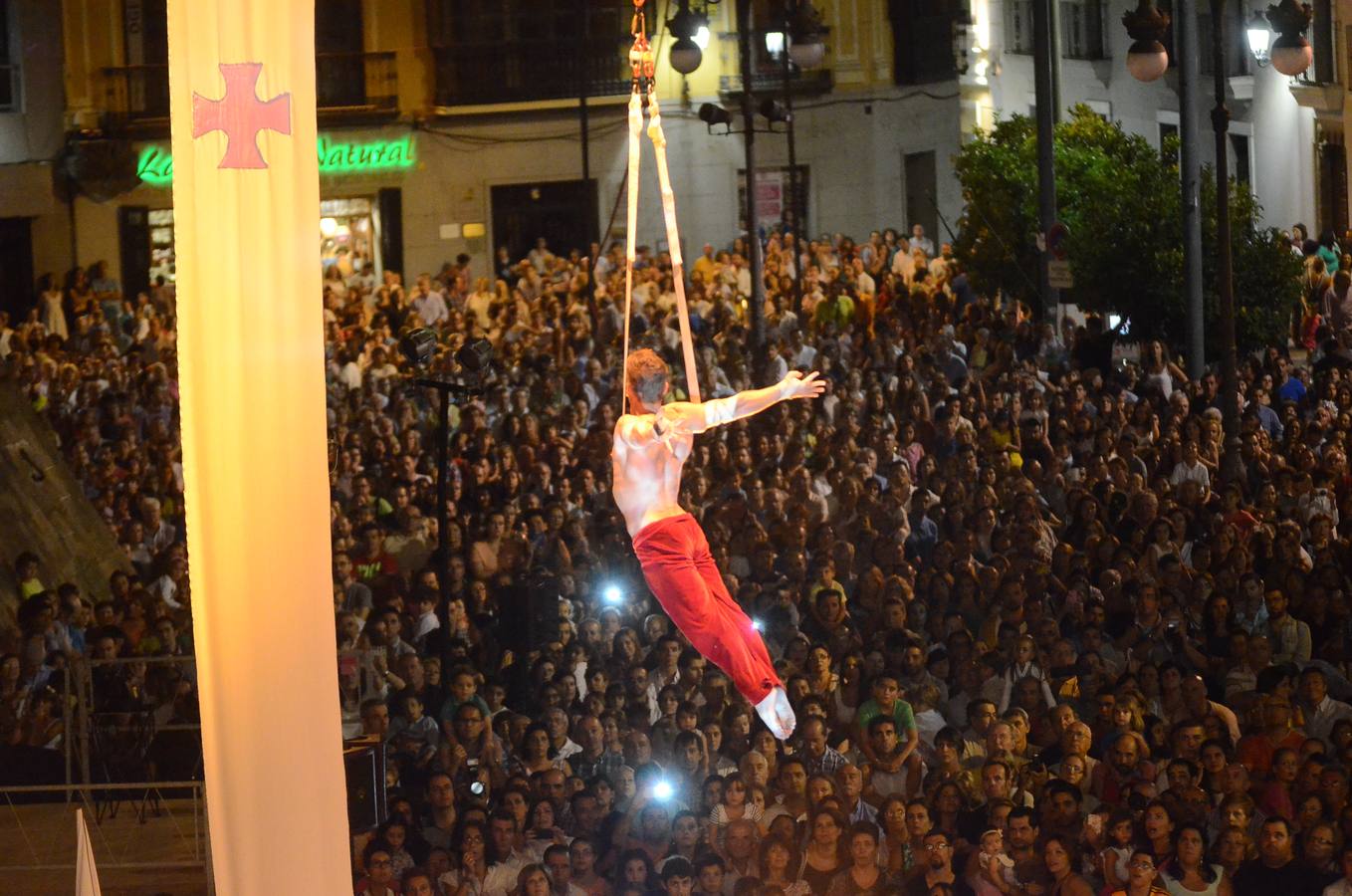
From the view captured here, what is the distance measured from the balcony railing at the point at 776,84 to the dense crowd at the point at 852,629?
8.49m

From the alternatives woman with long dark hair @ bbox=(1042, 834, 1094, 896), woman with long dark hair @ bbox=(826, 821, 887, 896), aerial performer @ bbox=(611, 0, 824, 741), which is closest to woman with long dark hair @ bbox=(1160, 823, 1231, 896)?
woman with long dark hair @ bbox=(1042, 834, 1094, 896)

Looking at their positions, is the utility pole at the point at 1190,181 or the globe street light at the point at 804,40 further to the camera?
the utility pole at the point at 1190,181

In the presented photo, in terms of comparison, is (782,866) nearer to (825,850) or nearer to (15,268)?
(825,850)

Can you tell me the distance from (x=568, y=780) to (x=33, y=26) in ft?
48.3

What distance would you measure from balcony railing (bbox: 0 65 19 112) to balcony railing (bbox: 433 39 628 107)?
4.29 metres

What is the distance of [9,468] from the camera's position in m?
12.0

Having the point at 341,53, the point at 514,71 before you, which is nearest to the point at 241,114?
the point at 514,71

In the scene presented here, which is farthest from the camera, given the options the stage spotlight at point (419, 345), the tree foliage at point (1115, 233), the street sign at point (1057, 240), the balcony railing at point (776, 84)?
the balcony railing at point (776, 84)

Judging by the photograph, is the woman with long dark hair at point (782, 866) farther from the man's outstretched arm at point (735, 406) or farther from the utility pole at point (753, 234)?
the utility pole at point (753, 234)

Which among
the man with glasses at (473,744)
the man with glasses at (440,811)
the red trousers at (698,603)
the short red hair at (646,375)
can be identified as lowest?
the man with glasses at (440,811)

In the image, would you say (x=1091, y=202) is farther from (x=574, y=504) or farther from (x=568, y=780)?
(x=568, y=780)

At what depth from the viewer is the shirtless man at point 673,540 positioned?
21.8 feet

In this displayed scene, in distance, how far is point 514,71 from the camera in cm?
2170

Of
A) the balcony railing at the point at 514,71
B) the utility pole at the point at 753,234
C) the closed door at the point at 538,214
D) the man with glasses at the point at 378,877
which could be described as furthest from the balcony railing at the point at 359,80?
the man with glasses at the point at 378,877
